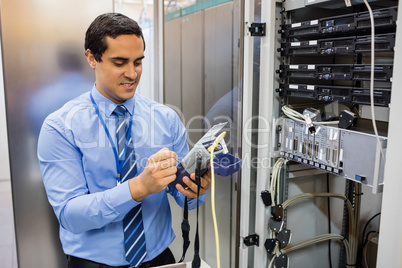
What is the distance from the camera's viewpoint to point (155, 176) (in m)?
1.13

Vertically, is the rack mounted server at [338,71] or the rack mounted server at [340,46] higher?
the rack mounted server at [340,46]

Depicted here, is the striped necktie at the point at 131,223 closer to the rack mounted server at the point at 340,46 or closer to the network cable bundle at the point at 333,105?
the network cable bundle at the point at 333,105

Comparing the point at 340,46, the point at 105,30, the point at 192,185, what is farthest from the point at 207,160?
the point at 340,46

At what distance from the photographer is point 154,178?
1.13m

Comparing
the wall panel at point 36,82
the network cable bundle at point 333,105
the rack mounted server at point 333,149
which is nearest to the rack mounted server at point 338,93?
the network cable bundle at point 333,105

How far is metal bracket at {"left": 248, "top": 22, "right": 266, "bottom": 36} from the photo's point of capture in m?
1.75

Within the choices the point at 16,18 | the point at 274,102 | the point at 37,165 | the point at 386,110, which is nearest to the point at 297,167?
the point at 274,102

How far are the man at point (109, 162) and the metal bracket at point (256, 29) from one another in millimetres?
669


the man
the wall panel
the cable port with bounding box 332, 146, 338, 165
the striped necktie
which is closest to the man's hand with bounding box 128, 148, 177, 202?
the man

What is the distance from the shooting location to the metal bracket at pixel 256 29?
175cm

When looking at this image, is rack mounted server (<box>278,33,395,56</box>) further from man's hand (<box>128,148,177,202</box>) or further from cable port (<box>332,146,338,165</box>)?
man's hand (<box>128,148,177,202</box>)

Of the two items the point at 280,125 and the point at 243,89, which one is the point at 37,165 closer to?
the point at 243,89

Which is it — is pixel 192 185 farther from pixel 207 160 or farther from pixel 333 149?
pixel 333 149

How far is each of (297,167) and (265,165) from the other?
0.22 metres
